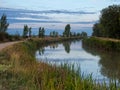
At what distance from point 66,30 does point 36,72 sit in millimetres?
110547

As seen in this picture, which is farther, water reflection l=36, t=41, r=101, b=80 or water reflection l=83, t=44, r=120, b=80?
water reflection l=83, t=44, r=120, b=80

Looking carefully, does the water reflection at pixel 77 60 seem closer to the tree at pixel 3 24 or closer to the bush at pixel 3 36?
the bush at pixel 3 36

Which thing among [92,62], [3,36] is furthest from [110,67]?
[3,36]

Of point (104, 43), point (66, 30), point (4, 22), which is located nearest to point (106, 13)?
point (104, 43)

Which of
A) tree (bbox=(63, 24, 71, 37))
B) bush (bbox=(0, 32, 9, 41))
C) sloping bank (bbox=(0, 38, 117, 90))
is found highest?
sloping bank (bbox=(0, 38, 117, 90))

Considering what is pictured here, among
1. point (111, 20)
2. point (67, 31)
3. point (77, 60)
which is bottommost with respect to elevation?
point (67, 31)

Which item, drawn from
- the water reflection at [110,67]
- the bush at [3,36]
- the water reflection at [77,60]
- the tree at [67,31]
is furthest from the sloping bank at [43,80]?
the tree at [67,31]

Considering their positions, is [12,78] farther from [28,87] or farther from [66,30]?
[66,30]

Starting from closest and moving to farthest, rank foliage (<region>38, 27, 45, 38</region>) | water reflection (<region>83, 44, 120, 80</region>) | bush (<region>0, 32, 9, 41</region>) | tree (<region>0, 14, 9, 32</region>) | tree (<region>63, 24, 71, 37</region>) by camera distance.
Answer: water reflection (<region>83, 44, 120, 80</region>) < bush (<region>0, 32, 9, 41</region>) < tree (<region>0, 14, 9, 32</region>) < foliage (<region>38, 27, 45, 38</region>) < tree (<region>63, 24, 71, 37</region>)

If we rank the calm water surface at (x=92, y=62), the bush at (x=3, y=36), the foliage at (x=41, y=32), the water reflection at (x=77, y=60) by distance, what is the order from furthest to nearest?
the foliage at (x=41, y=32), the bush at (x=3, y=36), the water reflection at (x=77, y=60), the calm water surface at (x=92, y=62)

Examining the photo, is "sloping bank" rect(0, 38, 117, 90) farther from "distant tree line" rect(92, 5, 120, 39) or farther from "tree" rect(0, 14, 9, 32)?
"distant tree line" rect(92, 5, 120, 39)

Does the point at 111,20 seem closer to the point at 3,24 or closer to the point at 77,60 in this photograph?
the point at 3,24

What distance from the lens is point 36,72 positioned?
1494 centimetres

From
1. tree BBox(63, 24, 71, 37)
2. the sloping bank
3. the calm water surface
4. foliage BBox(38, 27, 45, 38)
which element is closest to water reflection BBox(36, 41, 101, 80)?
the calm water surface
